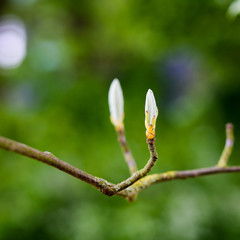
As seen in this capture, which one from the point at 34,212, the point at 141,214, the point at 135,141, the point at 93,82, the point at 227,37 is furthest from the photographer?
the point at 93,82

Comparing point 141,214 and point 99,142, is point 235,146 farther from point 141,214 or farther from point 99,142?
point 99,142

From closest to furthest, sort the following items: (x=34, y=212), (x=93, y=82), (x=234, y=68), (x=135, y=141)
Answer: (x=234, y=68) → (x=34, y=212) → (x=135, y=141) → (x=93, y=82)

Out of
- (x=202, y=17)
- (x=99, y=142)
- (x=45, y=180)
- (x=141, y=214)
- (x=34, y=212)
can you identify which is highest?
(x=202, y=17)

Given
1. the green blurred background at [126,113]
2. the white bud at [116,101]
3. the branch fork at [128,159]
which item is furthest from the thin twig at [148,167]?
the green blurred background at [126,113]

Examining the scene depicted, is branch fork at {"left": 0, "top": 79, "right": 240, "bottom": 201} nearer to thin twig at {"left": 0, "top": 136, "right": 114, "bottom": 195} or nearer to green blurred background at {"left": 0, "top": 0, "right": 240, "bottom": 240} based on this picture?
thin twig at {"left": 0, "top": 136, "right": 114, "bottom": 195}

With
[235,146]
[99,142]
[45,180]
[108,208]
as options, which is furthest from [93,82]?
[235,146]

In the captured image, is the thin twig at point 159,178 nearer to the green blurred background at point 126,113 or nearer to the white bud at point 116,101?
the white bud at point 116,101

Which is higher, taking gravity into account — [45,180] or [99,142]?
[99,142]

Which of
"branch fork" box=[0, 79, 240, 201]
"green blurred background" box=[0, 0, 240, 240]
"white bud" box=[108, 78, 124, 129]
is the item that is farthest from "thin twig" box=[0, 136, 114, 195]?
"green blurred background" box=[0, 0, 240, 240]

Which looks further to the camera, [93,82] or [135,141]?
[93,82]
